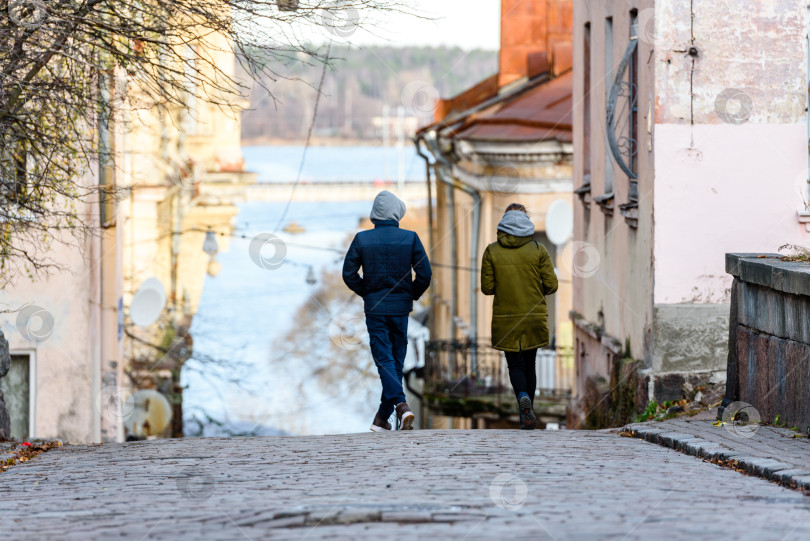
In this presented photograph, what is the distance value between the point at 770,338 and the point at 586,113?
8.17 meters

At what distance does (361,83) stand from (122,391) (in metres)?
77.6

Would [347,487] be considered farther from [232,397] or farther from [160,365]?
[232,397]

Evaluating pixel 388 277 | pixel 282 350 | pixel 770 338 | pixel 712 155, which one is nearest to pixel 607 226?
pixel 712 155

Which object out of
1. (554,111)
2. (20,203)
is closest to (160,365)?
(554,111)

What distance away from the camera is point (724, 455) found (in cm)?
769

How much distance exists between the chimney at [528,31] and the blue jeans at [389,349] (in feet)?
51.9

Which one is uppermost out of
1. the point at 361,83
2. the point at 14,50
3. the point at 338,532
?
the point at 361,83

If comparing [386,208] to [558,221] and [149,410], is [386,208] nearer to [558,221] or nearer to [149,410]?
[558,221]

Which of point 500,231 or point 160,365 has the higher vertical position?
point 500,231

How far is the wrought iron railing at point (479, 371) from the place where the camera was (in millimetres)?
20688

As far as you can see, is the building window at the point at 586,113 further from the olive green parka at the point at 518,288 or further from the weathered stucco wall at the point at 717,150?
the olive green parka at the point at 518,288

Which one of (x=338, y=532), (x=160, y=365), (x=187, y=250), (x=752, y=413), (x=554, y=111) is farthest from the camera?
(x=187, y=250)

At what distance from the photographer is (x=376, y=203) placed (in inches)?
392

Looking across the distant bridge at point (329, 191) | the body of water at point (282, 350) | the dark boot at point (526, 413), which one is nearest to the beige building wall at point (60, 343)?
the dark boot at point (526, 413)
